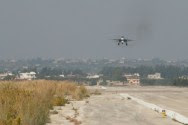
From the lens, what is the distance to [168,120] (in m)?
30.4

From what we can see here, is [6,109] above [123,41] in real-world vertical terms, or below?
below

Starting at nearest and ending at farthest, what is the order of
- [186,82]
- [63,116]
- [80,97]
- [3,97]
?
[3,97] < [63,116] < [80,97] < [186,82]

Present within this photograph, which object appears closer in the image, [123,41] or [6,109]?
[6,109]

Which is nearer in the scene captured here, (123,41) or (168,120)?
(168,120)

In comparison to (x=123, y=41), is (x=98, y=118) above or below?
below

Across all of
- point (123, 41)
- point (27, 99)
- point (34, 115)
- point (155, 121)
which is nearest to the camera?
point (34, 115)

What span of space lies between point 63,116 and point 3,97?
512 centimetres

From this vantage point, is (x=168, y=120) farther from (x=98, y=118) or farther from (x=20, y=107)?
(x=20, y=107)

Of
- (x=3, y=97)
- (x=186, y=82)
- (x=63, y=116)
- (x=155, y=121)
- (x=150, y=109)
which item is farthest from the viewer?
(x=186, y=82)

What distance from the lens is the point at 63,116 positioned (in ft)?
105

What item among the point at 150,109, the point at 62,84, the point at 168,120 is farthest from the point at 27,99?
the point at 62,84

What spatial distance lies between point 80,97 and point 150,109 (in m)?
18.7

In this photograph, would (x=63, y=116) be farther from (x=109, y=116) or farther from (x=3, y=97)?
(x=3, y=97)

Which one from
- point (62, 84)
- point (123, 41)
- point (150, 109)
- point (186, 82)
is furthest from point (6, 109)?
point (186, 82)
